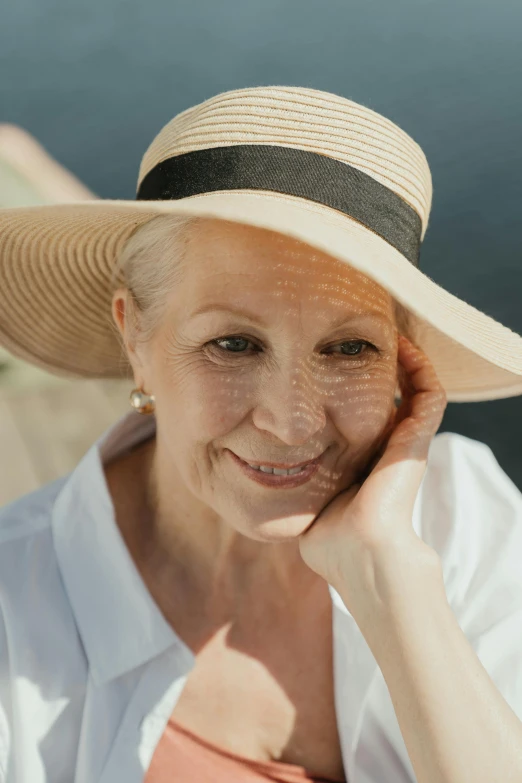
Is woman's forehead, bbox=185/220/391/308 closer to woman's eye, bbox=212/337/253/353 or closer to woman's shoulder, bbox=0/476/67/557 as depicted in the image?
woman's eye, bbox=212/337/253/353

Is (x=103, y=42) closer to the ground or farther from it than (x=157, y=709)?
farther from it

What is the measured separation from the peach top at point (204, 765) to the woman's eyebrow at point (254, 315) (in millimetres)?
951

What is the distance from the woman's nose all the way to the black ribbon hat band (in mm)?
297

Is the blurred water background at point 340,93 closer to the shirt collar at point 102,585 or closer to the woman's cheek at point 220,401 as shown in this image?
the shirt collar at point 102,585

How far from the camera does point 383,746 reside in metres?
1.59

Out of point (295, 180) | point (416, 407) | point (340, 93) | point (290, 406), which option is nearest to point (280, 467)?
point (290, 406)

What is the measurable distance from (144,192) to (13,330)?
591mm

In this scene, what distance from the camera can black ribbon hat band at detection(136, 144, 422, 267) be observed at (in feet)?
4.01

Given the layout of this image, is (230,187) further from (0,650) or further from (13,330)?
(0,650)

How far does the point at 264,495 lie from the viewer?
1.41 metres

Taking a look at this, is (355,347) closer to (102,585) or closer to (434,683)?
(434,683)

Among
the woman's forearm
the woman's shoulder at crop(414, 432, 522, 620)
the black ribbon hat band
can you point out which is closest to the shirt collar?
the woman's forearm

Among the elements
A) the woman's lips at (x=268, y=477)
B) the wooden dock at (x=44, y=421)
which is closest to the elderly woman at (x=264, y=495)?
the woman's lips at (x=268, y=477)

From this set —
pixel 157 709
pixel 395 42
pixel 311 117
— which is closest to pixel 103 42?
pixel 395 42
